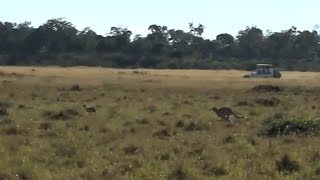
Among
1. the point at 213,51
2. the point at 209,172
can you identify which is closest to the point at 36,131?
the point at 209,172

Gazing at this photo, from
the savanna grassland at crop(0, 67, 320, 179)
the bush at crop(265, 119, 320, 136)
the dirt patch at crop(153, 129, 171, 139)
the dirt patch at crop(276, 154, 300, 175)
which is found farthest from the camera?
the bush at crop(265, 119, 320, 136)

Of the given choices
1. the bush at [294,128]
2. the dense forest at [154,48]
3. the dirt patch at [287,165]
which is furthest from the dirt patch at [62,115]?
the dense forest at [154,48]

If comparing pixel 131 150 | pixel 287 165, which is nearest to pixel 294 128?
pixel 131 150

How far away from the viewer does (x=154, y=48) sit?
447ft

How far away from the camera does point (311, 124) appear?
20.1 m

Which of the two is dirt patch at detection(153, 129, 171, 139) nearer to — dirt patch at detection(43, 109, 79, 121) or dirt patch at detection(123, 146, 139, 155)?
dirt patch at detection(123, 146, 139, 155)

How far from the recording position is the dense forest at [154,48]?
408 ft

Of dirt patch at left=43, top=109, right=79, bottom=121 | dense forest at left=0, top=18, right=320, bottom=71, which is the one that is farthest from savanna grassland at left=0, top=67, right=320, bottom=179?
dense forest at left=0, top=18, right=320, bottom=71

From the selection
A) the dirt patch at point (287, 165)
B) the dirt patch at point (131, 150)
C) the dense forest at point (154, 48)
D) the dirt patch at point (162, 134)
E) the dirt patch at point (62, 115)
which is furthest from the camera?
the dense forest at point (154, 48)

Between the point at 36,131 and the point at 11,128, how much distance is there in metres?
0.73

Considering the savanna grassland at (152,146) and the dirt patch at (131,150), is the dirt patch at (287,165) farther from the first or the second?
the dirt patch at (131,150)

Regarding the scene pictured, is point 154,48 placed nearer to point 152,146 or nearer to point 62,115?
point 62,115

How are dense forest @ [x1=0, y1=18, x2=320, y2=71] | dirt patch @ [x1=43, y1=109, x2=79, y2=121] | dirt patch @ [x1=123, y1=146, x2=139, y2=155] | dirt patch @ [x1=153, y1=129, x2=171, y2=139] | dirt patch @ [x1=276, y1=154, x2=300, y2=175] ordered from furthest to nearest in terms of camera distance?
dense forest @ [x1=0, y1=18, x2=320, y2=71], dirt patch @ [x1=43, y1=109, x2=79, y2=121], dirt patch @ [x1=153, y1=129, x2=171, y2=139], dirt patch @ [x1=123, y1=146, x2=139, y2=155], dirt patch @ [x1=276, y1=154, x2=300, y2=175]

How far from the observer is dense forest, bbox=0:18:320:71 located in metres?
124
